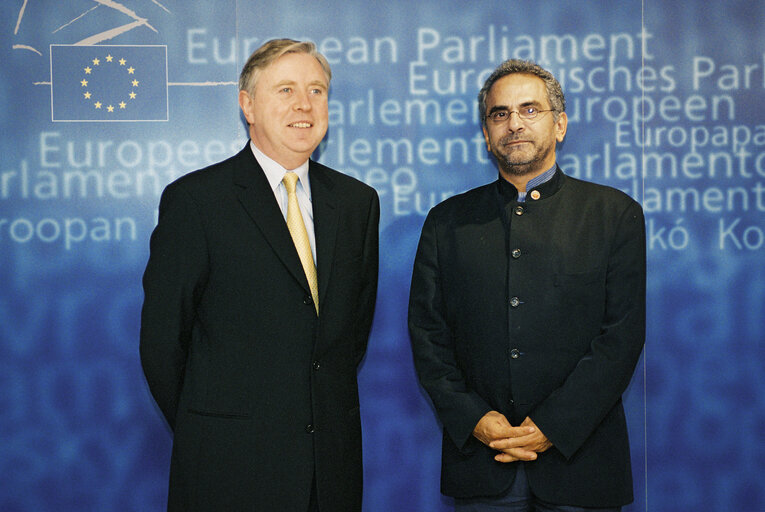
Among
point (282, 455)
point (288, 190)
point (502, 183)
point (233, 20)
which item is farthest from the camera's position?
point (233, 20)

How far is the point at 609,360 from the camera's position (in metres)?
2.07

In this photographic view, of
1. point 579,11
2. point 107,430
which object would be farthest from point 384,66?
point 107,430

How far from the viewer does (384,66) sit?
8.99 ft

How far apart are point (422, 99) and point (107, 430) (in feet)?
6.16

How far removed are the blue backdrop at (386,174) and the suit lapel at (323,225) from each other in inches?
22.4

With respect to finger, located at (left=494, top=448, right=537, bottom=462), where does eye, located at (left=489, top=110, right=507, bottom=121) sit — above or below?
above

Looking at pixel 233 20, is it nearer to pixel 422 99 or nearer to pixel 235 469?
pixel 422 99

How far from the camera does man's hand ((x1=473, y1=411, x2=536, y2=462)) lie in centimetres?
206

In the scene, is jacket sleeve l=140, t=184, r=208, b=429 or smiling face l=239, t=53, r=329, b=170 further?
smiling face l=239, t=53, r=329, b=170

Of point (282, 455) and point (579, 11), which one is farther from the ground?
point (579, 11)

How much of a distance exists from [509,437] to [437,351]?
357 mm

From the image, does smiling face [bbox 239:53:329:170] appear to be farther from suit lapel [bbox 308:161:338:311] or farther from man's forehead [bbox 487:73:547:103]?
man's forehead [bbox 487:73:547:103]

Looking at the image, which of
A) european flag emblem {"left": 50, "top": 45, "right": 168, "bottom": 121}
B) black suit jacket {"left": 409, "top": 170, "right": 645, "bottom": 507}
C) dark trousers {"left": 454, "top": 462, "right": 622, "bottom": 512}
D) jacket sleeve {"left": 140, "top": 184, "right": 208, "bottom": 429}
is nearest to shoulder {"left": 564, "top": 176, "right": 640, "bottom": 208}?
black suit jacket {"left": 409, "top": 170, "right": 645, "bottom": 507}

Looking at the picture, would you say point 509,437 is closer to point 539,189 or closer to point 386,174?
point 539,189
